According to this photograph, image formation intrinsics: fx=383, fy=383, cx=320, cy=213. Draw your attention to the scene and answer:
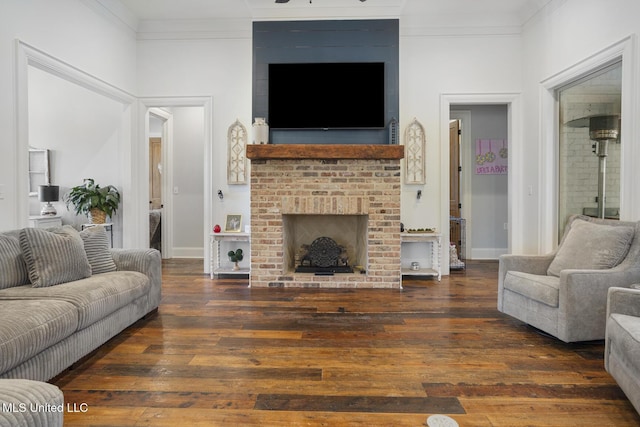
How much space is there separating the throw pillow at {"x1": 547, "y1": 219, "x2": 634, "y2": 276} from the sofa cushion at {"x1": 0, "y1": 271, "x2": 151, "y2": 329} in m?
3.20

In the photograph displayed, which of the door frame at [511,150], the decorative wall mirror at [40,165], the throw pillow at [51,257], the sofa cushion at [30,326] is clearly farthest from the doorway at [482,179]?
the decorative wall mirror at [40,165]

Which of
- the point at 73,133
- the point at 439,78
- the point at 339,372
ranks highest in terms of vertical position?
the point at 439,78

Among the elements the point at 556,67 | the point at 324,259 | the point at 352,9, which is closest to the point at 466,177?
the point at 556,67

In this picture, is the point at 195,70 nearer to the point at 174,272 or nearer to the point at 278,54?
the point at 278,54

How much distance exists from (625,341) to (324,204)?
9.68 ft

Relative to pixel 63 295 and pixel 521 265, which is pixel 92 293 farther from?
pixel 521 265

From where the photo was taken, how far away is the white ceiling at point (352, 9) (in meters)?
4.40

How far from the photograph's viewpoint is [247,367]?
224cm

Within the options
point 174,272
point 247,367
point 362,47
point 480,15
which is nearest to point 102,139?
point 174,272

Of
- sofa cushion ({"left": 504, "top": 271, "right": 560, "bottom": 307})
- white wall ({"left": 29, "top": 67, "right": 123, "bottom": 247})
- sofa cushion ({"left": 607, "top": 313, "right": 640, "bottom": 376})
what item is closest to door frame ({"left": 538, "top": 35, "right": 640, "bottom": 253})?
sofa cushion ({"left": 504, "top": 271, "right": 560, "bottom": 307})

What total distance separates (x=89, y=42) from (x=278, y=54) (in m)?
1.99

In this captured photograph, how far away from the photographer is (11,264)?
248 centimetres

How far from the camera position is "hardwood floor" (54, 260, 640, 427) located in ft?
5.81

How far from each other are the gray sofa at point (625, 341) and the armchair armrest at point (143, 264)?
307 cm
